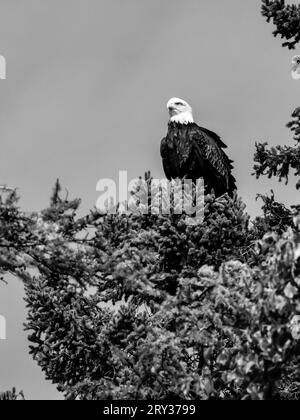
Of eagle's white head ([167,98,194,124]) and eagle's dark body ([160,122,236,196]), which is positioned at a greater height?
eagle's white head ([167,98,194,124])

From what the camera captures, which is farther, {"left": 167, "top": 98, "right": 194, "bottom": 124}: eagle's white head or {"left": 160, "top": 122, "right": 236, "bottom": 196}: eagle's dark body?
{"left": 167, "top": 98, "right": 194, "bottom": 124}: eagle's white head

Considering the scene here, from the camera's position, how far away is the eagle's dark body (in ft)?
62.7

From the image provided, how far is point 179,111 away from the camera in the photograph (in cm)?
2139

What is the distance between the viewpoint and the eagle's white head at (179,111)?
68.2 ft

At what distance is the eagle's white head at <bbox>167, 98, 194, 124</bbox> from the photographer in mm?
20797

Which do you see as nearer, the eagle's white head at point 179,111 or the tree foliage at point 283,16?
the tree foliage at point 283,16

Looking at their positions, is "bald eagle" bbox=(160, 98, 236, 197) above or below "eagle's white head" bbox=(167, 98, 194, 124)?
below

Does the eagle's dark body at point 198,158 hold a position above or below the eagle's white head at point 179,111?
below

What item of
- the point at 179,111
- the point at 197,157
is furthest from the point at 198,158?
the point at 179,111

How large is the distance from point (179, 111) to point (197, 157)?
2424 mm

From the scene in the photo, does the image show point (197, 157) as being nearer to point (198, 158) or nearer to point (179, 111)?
point (198, 158)

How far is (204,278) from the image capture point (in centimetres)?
971

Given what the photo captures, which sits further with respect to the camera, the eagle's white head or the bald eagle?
the eagle's white head
